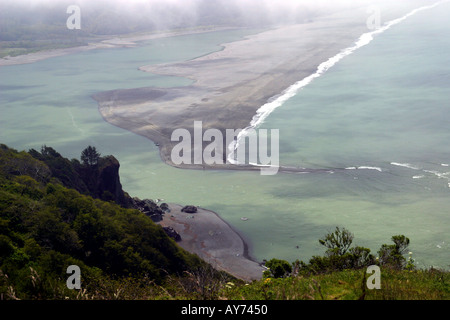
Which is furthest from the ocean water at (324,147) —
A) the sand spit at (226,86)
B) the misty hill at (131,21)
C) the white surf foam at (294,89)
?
the misty hill at (131,21)

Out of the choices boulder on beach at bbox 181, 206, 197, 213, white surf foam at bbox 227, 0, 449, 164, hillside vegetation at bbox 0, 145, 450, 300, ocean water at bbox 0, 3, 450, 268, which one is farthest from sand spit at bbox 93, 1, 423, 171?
hillside vegetation at bbox 0, 145, 450, 300

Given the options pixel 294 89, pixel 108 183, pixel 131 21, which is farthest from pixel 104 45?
pixel 108 183

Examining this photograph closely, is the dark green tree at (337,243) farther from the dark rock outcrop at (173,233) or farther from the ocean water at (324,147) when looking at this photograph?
the dark rock outcrop at (173,233)

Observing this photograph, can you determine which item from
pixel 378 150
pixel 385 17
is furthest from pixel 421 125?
pixel 385 17

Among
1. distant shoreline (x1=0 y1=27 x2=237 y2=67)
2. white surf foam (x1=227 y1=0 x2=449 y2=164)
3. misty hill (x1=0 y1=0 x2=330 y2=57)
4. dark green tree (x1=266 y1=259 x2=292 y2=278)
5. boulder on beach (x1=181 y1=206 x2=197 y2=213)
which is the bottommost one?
dark green tree (x1=266 y1=259 x2=292 y2=278)

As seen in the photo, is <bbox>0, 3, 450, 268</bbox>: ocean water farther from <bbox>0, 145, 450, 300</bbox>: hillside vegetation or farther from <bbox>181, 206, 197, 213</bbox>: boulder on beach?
<bbox>0, 145, 450, 300</bbox>: hillside vegetation

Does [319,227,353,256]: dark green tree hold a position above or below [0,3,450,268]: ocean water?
below

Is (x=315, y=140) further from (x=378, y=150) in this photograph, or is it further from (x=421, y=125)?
(x=421, y=125)
